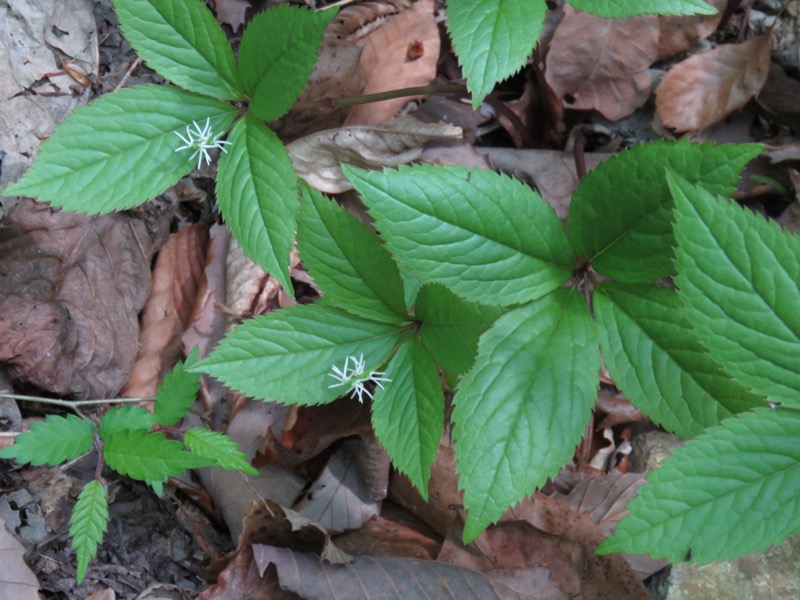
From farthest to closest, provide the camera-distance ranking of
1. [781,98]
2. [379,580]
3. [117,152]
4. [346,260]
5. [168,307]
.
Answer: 1. [781,98]
2. [168,307]
3. [379,580]
4. [117,152]
5. [346,260]

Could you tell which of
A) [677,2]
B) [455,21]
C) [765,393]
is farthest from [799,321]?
[455,21]

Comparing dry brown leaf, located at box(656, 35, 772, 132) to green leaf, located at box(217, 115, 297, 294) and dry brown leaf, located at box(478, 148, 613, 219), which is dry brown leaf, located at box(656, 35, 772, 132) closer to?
dry brown leaf, located at box(478, 148, 613, 219)

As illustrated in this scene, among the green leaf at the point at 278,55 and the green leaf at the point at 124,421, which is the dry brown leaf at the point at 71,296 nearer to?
the green leaf at the point at 124,421

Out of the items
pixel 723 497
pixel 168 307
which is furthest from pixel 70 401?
pixel 723 497

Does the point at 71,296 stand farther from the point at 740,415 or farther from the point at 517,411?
the point at 740,415

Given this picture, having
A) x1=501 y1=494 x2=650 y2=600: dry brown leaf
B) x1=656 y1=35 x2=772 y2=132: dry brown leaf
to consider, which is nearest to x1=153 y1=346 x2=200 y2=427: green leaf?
x1=501 y1=494 x2=650 y2=600: dry brown leaf

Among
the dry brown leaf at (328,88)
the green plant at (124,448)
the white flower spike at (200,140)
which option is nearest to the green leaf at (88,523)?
the green plant at (124,448)
